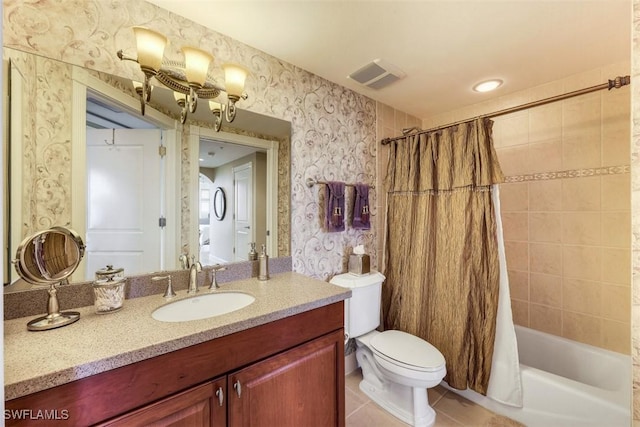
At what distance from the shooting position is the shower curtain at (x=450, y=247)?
5.46 feet

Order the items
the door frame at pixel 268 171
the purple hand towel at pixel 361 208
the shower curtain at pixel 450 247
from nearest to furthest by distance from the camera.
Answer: the door frame at pixel 268 171 → the shower curtain at pixel 450 247 → the purple hand towel at pixel 361 208

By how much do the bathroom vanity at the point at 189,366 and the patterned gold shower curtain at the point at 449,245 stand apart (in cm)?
95

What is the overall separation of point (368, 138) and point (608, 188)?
159 centimetres

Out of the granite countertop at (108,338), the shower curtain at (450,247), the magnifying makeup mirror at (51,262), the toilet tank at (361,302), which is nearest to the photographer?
the granite countertop at (108,338)

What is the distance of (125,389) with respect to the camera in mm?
740

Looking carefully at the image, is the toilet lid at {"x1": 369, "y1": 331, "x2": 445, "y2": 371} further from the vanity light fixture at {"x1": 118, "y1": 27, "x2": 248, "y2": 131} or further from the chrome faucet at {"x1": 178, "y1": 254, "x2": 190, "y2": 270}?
the vanity light fixture at {"x1": 118, "y1": 27, "x2": 248, "y2": 131}

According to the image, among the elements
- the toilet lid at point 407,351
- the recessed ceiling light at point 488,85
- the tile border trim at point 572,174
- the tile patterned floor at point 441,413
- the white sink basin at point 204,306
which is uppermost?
Answer: the recessed ceiling light at point 488,85

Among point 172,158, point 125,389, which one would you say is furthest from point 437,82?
point 125,389

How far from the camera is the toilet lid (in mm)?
Result: 1494

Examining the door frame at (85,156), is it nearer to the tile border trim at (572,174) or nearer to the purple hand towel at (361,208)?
the purple hand towel at (361,208)

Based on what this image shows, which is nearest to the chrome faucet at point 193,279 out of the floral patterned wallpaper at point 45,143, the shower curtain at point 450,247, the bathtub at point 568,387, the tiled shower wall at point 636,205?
the floral patterned wallpaper at point 45,143

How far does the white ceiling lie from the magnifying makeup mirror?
1104 millimetres

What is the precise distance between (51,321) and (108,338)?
0.26 meters

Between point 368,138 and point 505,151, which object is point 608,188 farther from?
point 368,138
